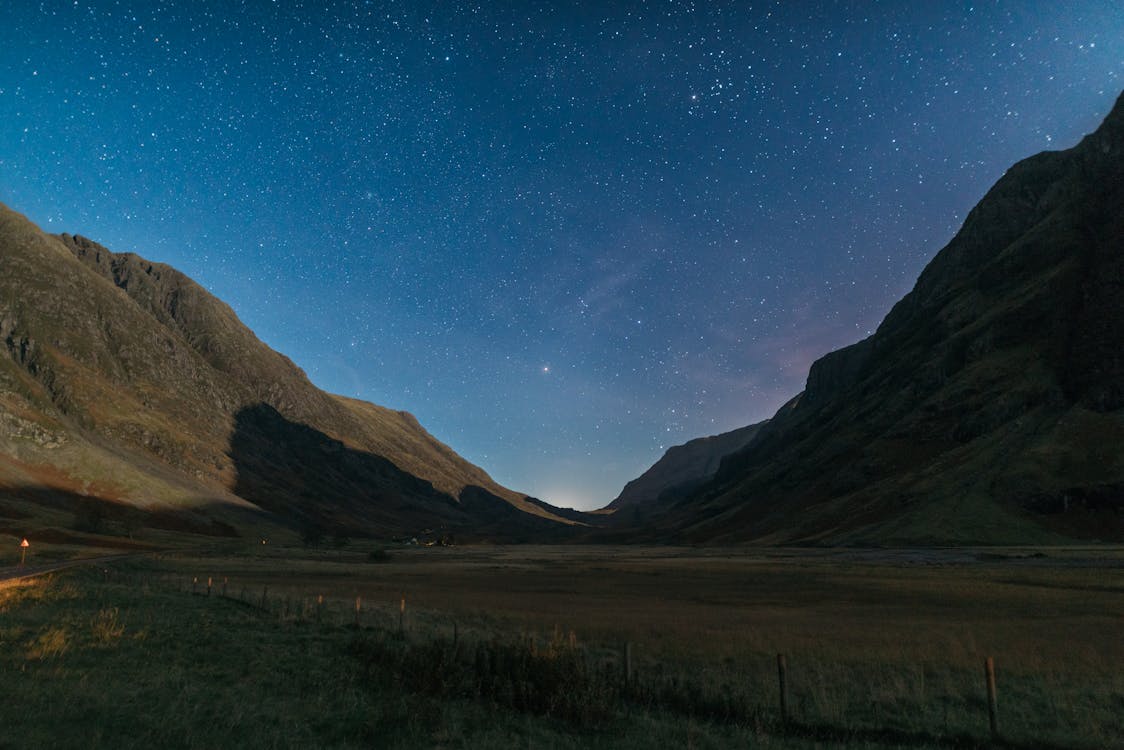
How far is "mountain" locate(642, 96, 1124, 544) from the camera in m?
103

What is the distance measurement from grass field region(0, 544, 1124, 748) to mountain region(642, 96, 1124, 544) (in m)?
82.8

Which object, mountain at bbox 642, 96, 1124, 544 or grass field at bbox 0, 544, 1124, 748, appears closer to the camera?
grass field at bbox 0, 544, 1124, 748

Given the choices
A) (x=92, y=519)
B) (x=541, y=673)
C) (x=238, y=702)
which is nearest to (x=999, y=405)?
(x=541, y=673)

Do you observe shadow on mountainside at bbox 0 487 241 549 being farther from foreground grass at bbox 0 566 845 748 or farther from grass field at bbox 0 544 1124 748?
foreground grass at bbox 0 566 845 748

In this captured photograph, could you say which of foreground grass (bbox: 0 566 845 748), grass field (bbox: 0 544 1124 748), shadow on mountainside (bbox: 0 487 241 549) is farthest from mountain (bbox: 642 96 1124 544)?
shadow on mountainside (bbox: 0 487 241 549)

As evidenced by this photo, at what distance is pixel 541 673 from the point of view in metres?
16.6

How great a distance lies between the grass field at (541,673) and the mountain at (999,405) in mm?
82772

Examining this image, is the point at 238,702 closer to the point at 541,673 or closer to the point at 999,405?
the point at 541,673

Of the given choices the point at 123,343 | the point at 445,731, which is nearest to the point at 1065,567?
the point at 445,731

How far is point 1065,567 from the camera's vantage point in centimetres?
5675

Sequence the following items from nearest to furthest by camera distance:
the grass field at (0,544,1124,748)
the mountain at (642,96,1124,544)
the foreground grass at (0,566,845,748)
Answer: the foreground grass at (0,566,845,748) < the grass field at (0,544,1124,748) < the mountain at (642,96,1124,544)

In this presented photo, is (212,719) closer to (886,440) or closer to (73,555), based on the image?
(73,555)

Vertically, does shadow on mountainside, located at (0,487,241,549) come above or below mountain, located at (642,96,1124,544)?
below

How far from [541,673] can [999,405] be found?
149 m
